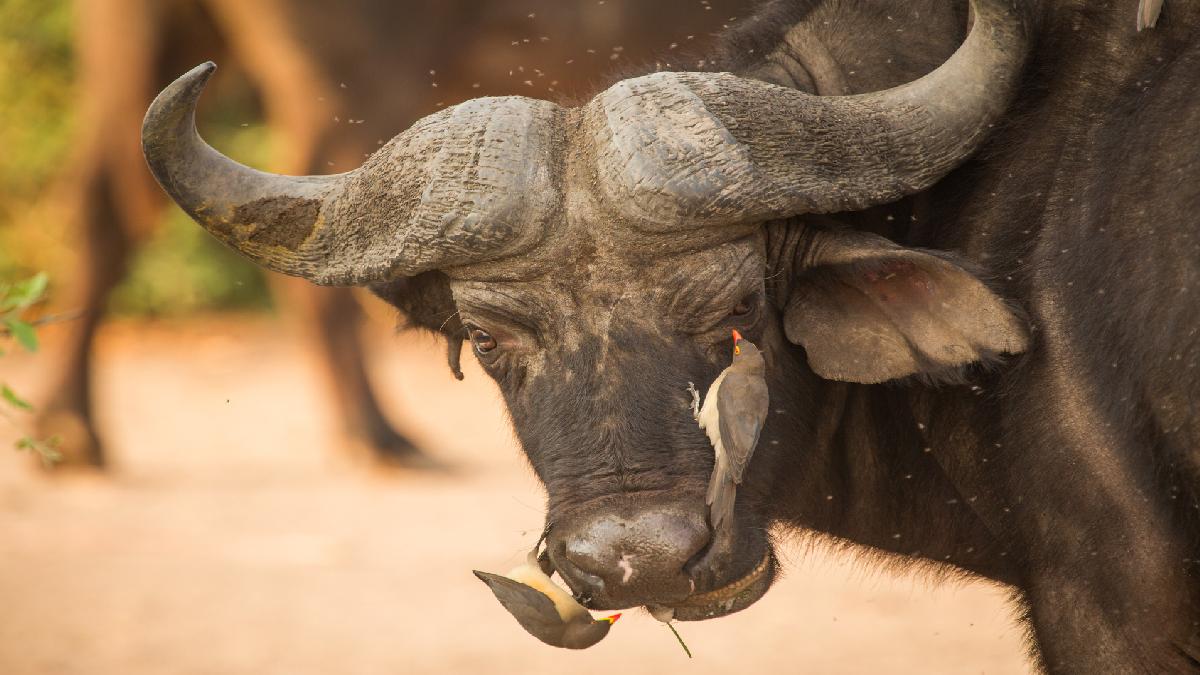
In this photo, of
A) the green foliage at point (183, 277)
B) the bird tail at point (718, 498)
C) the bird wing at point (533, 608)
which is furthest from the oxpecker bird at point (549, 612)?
the green foliage at point (183, 277)

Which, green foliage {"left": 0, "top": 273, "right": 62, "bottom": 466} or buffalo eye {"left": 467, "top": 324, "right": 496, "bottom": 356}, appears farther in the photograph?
green foliage {"left": 0, "top": 273, "right": 62, "bottom": 466}

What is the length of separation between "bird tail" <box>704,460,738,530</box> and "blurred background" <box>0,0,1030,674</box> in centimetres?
89

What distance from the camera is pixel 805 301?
3.17 m

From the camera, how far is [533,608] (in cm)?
280

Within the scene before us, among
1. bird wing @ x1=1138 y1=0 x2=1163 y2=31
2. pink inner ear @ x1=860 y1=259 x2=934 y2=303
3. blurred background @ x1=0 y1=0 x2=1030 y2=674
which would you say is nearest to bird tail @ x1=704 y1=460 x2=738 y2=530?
pink inner ear @ x1=860 y1=259 x2=934 y2=303

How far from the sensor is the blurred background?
5.13m

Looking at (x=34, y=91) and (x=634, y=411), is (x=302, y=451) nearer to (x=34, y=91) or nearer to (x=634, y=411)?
(x=34, y=91)

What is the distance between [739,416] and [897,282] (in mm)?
521

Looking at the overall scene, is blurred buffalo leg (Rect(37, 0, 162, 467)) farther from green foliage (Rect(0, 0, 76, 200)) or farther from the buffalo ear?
the buffalo ear

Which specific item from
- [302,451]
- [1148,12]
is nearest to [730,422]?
[1148,12]

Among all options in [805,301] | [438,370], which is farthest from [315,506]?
[805,301]

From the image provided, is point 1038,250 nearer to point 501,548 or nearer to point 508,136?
point 508,136

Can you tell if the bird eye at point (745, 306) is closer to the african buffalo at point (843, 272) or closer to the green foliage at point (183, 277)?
the african buffalo at point (843, 272)

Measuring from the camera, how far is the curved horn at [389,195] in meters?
2.84
